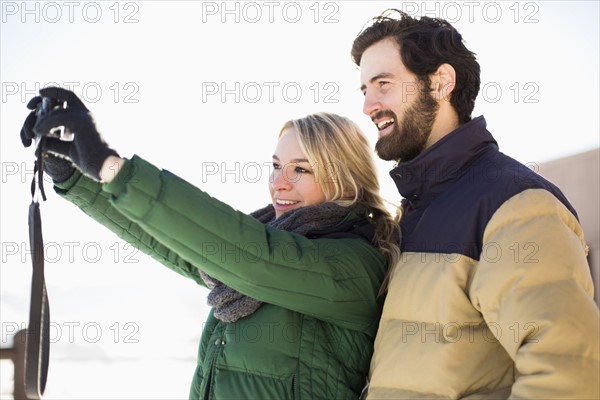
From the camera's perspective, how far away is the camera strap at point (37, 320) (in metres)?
1.28

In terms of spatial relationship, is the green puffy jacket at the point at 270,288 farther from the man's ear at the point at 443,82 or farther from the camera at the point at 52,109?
the man's ear at the point at 443,82

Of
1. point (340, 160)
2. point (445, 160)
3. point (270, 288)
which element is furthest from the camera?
point (340, 160)

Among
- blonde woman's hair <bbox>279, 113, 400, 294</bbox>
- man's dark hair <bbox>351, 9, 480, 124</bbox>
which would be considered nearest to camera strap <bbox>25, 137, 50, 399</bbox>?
blonde woman's hair <bbox>279, 113, 400, 294</bbox>

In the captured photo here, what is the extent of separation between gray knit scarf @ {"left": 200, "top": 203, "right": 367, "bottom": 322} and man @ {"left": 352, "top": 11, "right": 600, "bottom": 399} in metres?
0.17

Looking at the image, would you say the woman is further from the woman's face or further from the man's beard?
the man's beard

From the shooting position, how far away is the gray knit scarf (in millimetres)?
1703

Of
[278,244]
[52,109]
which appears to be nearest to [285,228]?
[278,244]

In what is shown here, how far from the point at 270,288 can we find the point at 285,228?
0.27m

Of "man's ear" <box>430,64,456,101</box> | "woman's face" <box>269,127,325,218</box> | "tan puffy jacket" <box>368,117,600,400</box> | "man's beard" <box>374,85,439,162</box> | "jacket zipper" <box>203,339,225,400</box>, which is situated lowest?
"jacket zipper" <box>203,339,225,400</box>

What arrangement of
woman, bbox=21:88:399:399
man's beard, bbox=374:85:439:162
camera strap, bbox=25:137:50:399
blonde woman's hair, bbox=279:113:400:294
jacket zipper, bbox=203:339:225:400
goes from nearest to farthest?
camera strap, bbox=25:137:50:399 → woman, bbox=21:88:399:399 → jacket zipper, bbox=203:339:225:400 → man's beard, bbox=374:85:439:162 → blonde woman's hair, bbox=279:113:400:294

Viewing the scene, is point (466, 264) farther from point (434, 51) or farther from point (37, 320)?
point (37, 320)

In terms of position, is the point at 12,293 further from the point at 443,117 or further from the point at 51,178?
the point at 443,117

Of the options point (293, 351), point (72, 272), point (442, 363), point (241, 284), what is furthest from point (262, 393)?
point (72, 272)

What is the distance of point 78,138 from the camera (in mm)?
1388
